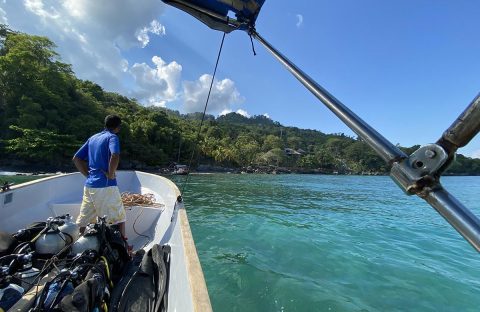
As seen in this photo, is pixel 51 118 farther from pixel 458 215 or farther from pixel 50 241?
pixel 458 215

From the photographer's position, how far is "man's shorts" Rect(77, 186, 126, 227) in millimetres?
3295

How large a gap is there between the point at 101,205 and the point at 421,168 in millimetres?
3446

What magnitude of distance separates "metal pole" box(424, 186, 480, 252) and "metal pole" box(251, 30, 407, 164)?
13 cm

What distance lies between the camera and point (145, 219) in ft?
14.9

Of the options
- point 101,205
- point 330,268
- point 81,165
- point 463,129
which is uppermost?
point 463,129

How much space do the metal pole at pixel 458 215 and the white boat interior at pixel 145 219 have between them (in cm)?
123

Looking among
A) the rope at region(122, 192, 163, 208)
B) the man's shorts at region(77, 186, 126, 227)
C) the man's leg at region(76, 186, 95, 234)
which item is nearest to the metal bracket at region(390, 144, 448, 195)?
the man's shorts at region(77, 186, 126, 227)

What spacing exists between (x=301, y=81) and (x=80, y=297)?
1.88 meters

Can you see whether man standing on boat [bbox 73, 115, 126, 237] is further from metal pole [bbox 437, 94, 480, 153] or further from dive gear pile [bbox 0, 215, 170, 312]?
metal pole [bbox 437, 94, 480, 153]

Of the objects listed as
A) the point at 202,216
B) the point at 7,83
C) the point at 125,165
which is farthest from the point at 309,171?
the point at 202,216

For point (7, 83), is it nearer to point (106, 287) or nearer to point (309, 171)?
point (106, 287)

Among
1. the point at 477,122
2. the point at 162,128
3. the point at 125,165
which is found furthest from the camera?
the point at 162,128

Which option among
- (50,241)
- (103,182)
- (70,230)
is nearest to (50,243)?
(50,241)

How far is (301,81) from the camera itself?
1.15 m
